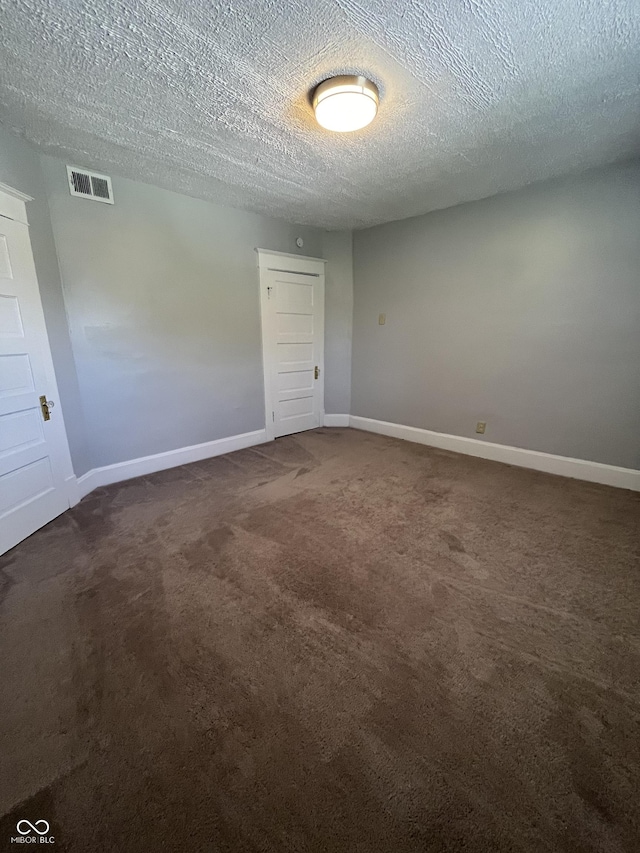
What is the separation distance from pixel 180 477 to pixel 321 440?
1798mm

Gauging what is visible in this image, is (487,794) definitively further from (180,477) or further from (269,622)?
(180,477)

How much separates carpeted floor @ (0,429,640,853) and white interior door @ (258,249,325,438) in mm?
2111

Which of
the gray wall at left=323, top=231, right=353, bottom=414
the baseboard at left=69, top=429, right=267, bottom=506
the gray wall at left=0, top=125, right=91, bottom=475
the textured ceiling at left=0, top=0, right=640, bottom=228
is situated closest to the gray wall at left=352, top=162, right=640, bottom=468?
the gray wall at left=323, top=231, right=353, bottom=414

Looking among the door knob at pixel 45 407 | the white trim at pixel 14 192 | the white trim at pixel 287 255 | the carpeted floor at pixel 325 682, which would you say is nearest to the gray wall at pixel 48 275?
the white trim at pixel 14 192

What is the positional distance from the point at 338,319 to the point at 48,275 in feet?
10.4

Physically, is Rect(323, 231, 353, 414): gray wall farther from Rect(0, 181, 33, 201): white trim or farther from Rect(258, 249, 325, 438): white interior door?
Rect(0, 181, 33, 201): white trim

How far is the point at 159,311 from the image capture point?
322 cm

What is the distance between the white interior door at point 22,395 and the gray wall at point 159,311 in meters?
0.35

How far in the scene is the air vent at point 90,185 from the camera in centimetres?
261

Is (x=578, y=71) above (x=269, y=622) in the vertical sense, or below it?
above

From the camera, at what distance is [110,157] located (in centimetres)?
250

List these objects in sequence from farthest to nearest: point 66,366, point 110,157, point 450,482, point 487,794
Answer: point 450,482
point 66,366
point 110,157
point 487,794

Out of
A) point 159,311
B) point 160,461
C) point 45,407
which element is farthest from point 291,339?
point 45,407

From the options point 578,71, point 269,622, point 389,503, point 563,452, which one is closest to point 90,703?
point 269,622
